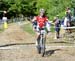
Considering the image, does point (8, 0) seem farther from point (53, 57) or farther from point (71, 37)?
A: point (53, 57)

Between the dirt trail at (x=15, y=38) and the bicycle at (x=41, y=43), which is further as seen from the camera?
the dirt trail at (x=15, y=38)

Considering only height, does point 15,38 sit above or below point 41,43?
below

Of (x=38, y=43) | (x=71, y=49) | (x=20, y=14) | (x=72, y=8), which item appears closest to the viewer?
(x=38, y=43)

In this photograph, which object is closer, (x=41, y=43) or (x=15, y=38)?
(x=41, y=43)

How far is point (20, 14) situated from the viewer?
80688 mm

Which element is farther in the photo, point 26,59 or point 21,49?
point 21,49

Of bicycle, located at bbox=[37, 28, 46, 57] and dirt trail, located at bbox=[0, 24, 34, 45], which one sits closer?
bicycle, located at bbox=[37, 28, 46, 57]

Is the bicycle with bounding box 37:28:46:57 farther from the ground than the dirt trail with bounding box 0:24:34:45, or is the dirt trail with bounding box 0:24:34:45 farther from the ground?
the bicycle with bounding box 37:28:46:57

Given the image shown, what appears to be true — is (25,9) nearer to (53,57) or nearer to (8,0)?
(8,0)

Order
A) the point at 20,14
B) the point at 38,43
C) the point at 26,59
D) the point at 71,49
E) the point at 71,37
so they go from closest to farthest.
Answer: the point at 26,59
the point at 38,43
the point at 71,49
the point at 71,37
the point at 20,14

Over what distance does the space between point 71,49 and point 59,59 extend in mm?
1900

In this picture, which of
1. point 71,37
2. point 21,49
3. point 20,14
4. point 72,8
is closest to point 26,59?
point 21,49

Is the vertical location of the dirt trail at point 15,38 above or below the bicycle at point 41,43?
below

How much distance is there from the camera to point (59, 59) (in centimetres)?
1223
